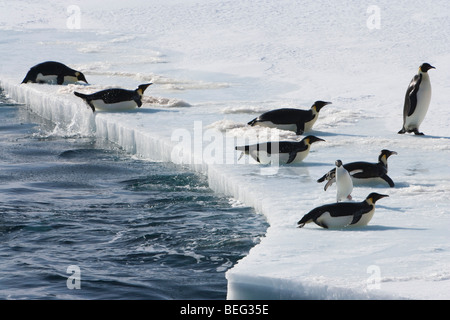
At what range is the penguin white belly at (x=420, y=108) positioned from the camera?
957 centimetres

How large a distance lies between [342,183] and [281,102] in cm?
532

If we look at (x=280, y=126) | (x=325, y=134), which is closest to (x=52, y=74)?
(x=280, y=126)

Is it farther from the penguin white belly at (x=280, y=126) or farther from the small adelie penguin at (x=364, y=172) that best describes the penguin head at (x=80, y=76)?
the small adelie penguin at (x=364, y=172)

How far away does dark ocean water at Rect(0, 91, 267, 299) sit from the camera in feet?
18.7

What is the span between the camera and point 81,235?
266 inches

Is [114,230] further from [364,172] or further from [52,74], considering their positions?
[52,74]

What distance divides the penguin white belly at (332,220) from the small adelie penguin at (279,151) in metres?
2.15

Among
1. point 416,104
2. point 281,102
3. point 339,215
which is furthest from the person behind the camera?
point 281,102

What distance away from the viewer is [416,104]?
9602mm

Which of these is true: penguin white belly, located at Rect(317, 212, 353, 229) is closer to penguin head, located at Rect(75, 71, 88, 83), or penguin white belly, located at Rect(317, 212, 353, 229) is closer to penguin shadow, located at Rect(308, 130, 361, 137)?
penguin shadow, located at Rect(308, 130, 361, 137)

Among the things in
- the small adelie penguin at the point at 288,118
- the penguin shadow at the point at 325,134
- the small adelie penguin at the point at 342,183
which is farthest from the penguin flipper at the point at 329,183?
the penguin shadow at the point at 325,134

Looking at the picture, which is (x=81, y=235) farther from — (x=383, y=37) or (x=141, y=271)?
(x=383, y=37)

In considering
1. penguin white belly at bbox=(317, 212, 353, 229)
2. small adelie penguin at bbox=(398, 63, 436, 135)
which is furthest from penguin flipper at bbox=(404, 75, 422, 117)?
penguin white belly at bbox=(317, 212, 353, 229)
